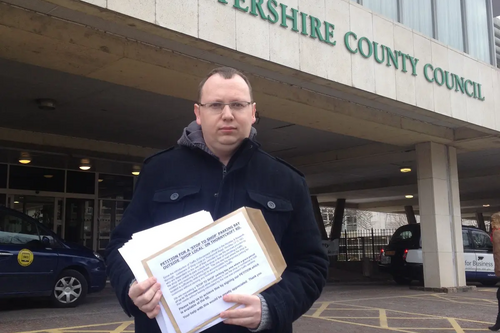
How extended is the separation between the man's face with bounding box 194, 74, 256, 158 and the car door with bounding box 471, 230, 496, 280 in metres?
15.3

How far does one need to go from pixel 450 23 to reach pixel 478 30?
145 centimetres

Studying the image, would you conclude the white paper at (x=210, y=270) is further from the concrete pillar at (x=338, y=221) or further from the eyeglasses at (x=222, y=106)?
the concrete pillar at (x=338, y=221)

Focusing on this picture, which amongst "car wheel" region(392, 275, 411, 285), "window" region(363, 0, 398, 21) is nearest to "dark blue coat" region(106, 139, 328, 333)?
"window" region(363, 0, 398, 21)

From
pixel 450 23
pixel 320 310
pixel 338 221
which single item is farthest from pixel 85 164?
pixel 338 221

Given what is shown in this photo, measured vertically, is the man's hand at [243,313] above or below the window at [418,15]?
below

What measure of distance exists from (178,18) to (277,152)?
1044cm

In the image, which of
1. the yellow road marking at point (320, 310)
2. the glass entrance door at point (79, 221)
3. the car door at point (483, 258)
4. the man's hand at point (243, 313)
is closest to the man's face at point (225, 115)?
the man's hand at point (243, 313)

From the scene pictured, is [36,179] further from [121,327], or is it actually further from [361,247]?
[361,247]

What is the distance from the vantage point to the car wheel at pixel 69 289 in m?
9.72

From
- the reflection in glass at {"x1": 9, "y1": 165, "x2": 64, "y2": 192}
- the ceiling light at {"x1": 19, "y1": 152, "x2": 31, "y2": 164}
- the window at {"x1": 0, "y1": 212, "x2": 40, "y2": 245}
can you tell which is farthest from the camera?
the reflection in glass at {"x1": 9, "y1": 165, "x2": 64, "y2": 192}

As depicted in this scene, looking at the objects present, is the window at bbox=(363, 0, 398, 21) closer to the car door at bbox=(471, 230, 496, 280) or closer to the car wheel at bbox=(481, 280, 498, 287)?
the car door at bbox=(471, 230, 496, 280)

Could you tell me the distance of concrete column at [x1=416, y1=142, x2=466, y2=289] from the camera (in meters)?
13.1

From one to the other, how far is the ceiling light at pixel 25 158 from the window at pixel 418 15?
10.0m

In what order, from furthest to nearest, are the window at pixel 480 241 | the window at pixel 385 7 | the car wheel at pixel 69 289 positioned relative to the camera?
1. the window at pixel 480 241
2. the window at pixel 385 7
3. the car wheel at pixel 69 289
